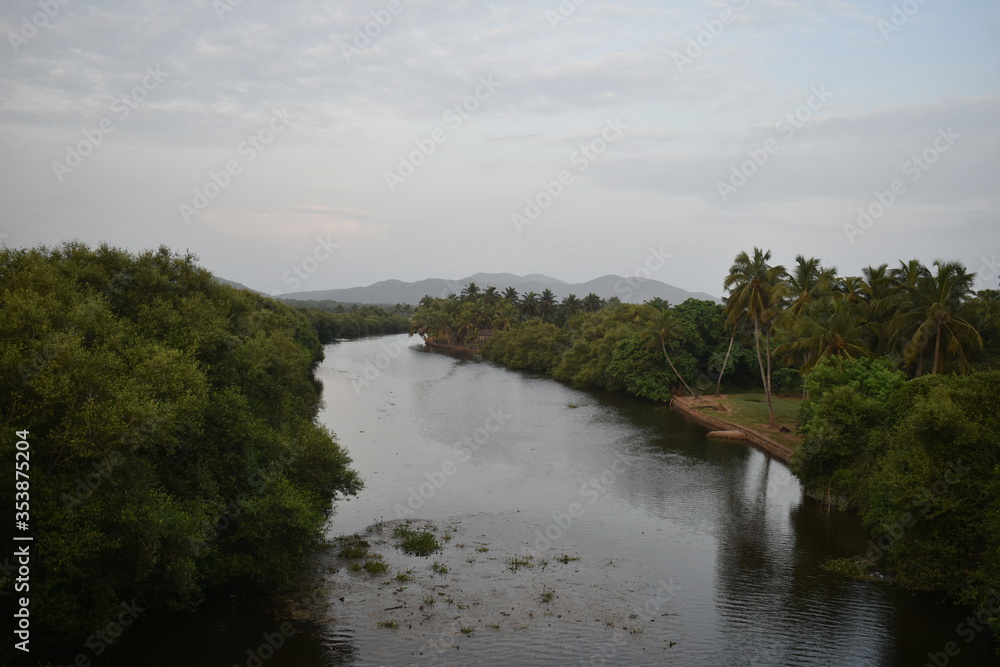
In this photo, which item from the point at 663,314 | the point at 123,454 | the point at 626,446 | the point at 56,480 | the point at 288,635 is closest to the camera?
the point at 56,480

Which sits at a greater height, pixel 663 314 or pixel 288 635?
pixel 663 314

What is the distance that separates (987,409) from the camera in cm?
2295

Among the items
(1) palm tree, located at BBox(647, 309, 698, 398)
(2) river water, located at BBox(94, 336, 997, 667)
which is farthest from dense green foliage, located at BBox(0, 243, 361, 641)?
(1) palm tree, located at BBox(647, 309, 698, 398)

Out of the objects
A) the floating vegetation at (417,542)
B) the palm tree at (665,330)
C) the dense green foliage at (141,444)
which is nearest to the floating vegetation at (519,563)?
the floating vegetation at (417,542)

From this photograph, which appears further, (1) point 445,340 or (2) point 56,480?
(1) point 445,340

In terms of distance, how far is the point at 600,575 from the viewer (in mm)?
25875

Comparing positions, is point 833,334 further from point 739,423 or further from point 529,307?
point 529,307

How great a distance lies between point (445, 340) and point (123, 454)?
12262 cm

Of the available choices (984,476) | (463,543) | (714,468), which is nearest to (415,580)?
(463,543)

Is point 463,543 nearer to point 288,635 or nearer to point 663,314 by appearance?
point 288,635

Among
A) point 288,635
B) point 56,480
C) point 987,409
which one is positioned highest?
point 987,409
